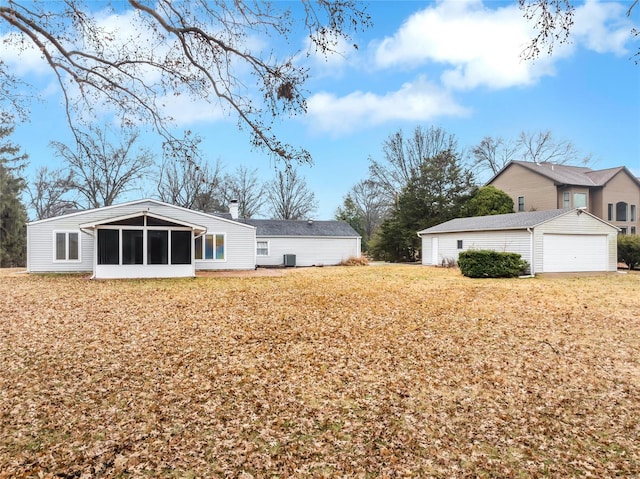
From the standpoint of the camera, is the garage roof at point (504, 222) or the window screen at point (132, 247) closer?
the window screen at point (132, 247)

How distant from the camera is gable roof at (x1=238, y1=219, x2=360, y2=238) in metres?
25.6

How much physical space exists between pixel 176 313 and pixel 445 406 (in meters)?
6.81

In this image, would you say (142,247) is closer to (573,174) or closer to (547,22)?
(547,22)


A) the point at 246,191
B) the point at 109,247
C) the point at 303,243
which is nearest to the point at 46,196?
the point at 246,191

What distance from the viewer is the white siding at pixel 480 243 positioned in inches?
758

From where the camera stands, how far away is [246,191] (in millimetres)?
39469

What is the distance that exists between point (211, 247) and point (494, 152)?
3262cm

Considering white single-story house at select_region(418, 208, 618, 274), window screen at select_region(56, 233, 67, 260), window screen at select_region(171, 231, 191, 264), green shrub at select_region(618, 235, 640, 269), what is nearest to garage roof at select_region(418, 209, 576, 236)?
white single-story house at select_region(418, 208, 618, 274)

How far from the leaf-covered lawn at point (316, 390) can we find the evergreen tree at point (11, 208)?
851 inches

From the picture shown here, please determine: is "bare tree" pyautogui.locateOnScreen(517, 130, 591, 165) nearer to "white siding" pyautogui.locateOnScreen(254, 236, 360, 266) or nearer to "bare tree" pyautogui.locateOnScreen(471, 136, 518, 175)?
"bare tree" pyautogui.locateOnScreen(471, 136, 518, 175)

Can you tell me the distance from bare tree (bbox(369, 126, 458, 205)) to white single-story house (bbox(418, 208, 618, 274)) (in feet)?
50.4

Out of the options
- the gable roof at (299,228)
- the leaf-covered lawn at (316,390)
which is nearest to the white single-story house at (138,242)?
the gable roof at (299,228)

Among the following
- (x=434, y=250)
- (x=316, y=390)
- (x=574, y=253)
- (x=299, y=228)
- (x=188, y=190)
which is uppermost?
(x=188, y=190)

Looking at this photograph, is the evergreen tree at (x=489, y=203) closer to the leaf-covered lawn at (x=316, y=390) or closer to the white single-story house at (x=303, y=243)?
the white single-story house at (x=303, y=243)
